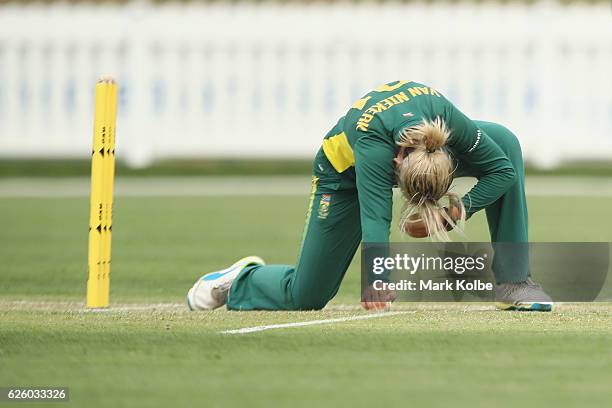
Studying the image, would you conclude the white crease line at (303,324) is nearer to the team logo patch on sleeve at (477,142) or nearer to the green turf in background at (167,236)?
the team logo patch on sleeve at (477,142)

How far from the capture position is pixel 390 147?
254 inches

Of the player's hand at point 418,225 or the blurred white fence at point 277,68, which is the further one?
the blurred white fence at point 277,68

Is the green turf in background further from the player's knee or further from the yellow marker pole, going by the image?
the yellow marker pole

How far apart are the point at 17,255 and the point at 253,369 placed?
5.55m

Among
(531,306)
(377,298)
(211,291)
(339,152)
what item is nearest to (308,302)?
(211,291)

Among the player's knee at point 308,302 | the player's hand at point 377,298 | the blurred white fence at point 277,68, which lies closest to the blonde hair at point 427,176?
the player's hand at point 377,298

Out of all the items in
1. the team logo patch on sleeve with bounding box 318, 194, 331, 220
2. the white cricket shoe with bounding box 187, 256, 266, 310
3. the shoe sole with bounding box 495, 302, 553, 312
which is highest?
the team logo patch on sleeve with bounding box 318, 194, 331, 220

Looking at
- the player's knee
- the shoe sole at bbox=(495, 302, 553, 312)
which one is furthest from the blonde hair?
the player's knee

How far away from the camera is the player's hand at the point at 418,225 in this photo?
21.4 ft

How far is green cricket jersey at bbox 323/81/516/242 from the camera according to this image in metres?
6.43

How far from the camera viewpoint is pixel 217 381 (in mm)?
5078

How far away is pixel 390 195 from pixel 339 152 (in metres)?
0.52

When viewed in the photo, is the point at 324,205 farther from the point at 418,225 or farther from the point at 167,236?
the point at 167,236

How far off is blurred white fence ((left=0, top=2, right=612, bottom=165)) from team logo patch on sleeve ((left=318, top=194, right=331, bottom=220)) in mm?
10879
